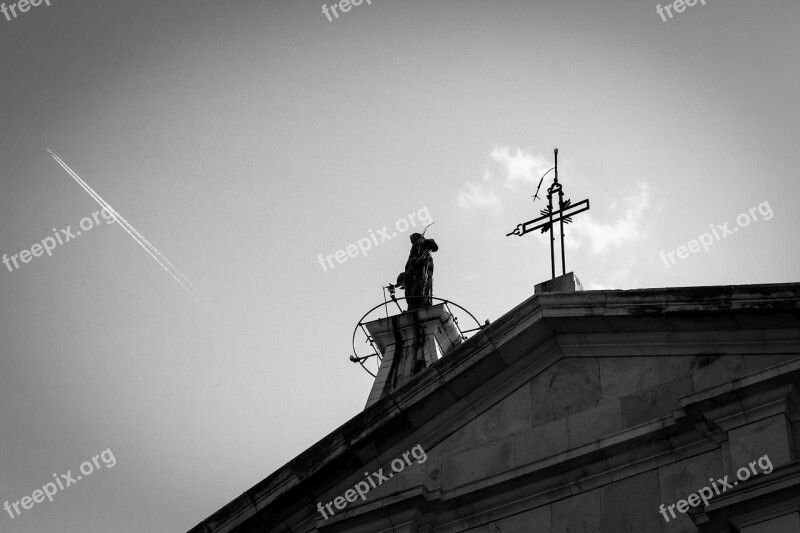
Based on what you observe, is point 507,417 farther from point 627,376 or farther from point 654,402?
point 654,402

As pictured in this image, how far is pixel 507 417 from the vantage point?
1563cm

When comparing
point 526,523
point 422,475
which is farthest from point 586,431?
point 422,475

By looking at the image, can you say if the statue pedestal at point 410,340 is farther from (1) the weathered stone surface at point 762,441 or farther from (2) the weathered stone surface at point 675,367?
(1) the weathered stone surface at point 762,441

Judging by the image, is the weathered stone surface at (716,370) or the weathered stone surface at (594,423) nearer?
the weathered stone surface at (716,370)

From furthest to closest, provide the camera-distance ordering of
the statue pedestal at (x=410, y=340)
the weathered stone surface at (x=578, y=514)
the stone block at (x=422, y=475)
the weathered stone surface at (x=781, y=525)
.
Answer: the statue pedestal at (x=410, y=340)
the stone block at (x=422, y=475)
the weathered stone surface at (x=578, y=514)
the weathered stone surface at (x=781, y=525)

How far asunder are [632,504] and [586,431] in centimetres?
122

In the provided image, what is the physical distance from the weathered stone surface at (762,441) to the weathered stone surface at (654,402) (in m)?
1.01

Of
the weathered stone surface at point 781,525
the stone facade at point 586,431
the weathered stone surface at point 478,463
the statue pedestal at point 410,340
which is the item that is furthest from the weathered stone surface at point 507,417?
the statue pedestal at point 410,340

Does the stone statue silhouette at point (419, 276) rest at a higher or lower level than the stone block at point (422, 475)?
higher

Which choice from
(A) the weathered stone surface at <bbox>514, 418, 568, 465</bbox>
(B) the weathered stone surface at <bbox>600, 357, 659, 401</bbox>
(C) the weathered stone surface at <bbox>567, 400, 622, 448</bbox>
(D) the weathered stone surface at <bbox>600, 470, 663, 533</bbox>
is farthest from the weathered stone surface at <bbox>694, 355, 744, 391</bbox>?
(A) the weathered stone surface at <bbox>514, 418, 568, 465</bbox>

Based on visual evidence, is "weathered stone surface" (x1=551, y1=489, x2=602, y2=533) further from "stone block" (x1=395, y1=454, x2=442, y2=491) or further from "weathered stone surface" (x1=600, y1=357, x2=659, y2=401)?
"stone block" (x1=395, y1=454, x2=442, y2=491)

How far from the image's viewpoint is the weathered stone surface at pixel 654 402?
46.6ft

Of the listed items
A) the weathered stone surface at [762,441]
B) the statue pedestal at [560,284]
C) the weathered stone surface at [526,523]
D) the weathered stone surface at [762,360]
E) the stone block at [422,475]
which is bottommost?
the weathered stone surface at [762,441]

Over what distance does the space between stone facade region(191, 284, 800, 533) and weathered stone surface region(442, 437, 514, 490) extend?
0.07ft
